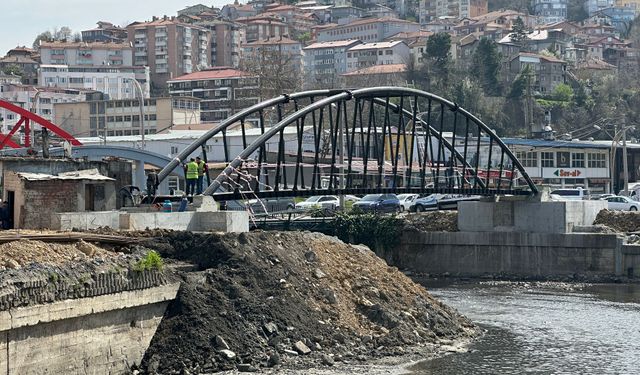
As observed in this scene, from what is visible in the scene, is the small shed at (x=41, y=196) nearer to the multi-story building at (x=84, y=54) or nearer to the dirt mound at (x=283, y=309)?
the dirt mound at (x=283, y=309)

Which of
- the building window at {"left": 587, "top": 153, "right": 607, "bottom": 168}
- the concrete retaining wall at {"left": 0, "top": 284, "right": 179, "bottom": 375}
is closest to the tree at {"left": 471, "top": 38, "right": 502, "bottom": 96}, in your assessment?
the building window at {"left": 587, "top": 153, "right": 607, "bottom": 168}

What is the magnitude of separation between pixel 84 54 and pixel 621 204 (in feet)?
395

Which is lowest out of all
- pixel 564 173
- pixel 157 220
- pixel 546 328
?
pixel 546 328

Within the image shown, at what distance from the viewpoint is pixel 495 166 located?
110562mm

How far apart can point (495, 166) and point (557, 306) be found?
57.6 metres

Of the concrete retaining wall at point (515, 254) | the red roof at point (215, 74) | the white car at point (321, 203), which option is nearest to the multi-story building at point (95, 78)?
the red roof at point (215, 74)

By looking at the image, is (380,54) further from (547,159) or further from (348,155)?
(348,155)

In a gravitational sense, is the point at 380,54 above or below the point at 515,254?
above

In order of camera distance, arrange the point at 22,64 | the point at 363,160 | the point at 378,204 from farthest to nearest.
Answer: the point at 22,64 < the point at 378,204 < the point at 363,160

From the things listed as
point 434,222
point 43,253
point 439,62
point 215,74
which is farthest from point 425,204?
point 215,74

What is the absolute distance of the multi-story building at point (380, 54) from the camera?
190m

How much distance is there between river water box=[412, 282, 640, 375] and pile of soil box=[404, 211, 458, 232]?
776cm

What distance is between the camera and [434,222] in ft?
238

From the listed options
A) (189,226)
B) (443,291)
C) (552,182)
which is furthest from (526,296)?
(552,182)
